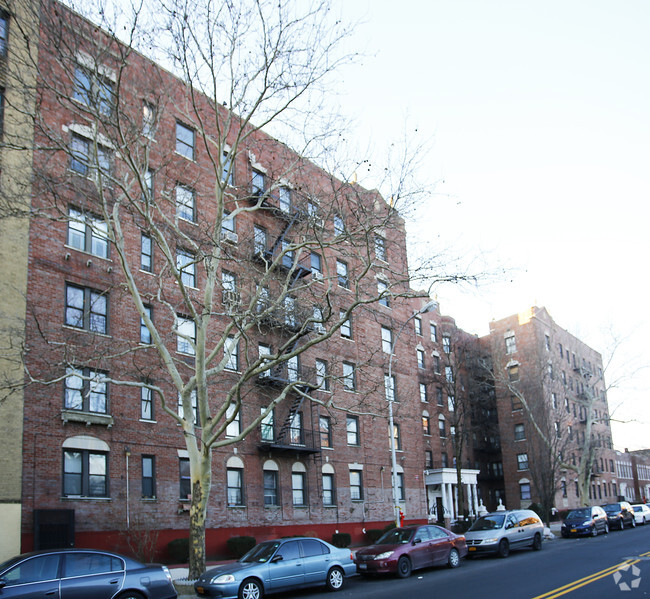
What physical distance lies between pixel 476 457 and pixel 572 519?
24.6 metres

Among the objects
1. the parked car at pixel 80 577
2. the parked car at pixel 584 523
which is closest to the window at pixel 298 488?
the parked car at pixel 584 523

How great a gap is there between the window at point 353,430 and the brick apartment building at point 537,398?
2019cm

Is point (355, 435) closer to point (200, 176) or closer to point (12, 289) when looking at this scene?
point (200, 176)

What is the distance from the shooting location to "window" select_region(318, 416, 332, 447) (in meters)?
32.1

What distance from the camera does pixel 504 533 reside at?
22344 mm

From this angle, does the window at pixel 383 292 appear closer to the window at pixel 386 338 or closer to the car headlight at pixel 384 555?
the window at pixel 386 338

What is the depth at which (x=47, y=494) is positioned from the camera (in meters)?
20.4

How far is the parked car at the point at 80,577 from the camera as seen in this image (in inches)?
441

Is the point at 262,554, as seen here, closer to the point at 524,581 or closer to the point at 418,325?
the point at 524,581

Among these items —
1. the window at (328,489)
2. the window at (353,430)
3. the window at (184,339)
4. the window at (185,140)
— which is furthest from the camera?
the window at (353,430)

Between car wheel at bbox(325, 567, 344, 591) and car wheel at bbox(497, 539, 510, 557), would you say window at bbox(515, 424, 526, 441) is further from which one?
car wheel at bbox(325, 567, 344, 591)

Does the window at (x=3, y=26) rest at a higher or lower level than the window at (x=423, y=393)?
higher

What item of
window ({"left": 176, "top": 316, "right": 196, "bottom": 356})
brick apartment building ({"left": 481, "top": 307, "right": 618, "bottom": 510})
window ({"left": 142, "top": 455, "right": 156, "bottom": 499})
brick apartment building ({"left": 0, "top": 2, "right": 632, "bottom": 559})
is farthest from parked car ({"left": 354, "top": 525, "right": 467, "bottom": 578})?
brick apartment building ({"left": 481, "top": 307, "right": 618, "bottom": 510})

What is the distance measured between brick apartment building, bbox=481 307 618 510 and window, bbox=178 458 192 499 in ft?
106
